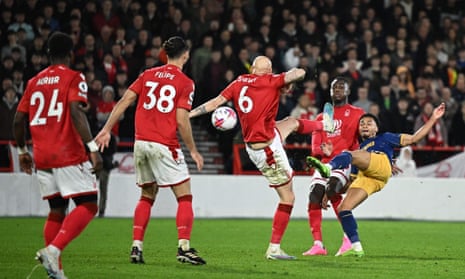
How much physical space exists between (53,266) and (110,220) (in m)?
11.3

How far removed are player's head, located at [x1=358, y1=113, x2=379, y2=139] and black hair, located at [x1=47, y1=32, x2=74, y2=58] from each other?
201 inches

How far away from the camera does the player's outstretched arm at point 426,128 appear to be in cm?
1251

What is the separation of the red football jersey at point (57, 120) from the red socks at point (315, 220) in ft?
15.9

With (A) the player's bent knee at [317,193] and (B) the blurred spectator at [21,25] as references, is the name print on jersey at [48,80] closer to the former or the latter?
(A) the player's bent knee at [317,193]

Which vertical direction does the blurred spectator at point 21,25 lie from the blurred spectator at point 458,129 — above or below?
above

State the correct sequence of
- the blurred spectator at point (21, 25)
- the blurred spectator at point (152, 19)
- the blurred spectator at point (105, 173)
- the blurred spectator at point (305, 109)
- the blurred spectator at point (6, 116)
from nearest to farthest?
1. the blurred spectator at point (105, 173)
2. the blurred spectator at point (6, 116)
3. the blurred spectator at point (305, 109)
4. the blurred spectator at point (21, 25)
5. the blurred spectator at point (152, 19)

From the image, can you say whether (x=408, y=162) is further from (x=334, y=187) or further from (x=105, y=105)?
(x=334, y=187)

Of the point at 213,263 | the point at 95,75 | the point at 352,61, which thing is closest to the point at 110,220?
the point at 95,75

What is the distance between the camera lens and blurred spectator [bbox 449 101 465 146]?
76.9ft

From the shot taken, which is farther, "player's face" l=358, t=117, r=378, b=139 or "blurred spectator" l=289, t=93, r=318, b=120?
"blurred spectator" l=289, t=93, r=318, b=120

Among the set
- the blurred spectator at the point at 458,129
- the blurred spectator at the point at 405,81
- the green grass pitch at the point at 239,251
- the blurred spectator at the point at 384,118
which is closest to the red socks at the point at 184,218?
the green grass pitch at the point at 239,251

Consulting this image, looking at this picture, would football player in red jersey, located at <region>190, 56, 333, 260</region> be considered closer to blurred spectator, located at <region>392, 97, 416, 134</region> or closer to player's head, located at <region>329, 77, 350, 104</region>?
player's head, located at <region>329, 77, 350, 104</region>

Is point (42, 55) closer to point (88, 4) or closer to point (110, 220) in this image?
point (88, 4)

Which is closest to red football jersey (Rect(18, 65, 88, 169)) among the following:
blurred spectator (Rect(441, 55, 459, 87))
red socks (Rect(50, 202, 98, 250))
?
red socks (Rect(50, 202, 98, 250))
